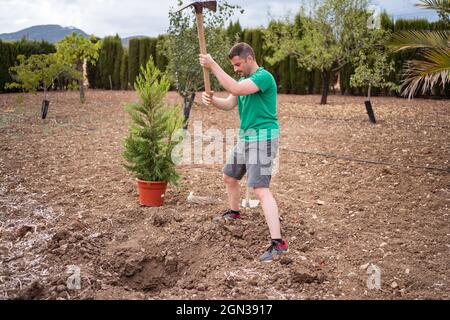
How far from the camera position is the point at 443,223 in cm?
434

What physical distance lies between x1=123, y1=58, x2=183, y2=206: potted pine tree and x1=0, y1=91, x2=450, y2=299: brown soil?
0.26 metres

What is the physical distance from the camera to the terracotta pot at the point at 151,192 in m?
4.72

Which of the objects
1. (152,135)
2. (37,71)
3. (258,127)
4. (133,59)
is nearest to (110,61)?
(133,59)

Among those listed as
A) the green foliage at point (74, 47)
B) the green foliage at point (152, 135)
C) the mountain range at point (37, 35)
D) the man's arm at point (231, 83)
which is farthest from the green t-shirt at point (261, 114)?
the mountain range at point (37, 35)

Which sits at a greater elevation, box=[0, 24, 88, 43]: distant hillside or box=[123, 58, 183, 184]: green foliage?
box=[0, 24, 88, 43]: distant hillside

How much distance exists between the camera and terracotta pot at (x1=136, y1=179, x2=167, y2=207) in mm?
4723

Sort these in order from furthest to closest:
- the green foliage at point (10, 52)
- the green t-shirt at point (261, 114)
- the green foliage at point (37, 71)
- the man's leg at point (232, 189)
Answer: the green foliage at point (10, 52) → the green foliage at point (37, 71) → the man's leg at point (232, 189) → the green t-shirt at point (261, 114)

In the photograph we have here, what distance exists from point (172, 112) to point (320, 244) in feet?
6.64

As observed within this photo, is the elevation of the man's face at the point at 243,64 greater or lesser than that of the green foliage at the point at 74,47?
lesser

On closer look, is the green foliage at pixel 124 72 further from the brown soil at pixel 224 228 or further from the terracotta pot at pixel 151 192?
the terracotta pot at pixel 151 192

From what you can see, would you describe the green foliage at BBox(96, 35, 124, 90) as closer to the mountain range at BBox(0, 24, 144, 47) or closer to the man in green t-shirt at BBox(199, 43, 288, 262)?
the mountain range at BBox(0, 24, 144, 47)

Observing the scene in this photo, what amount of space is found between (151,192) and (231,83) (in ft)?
5.99

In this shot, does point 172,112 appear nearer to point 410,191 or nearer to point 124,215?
point 124,215

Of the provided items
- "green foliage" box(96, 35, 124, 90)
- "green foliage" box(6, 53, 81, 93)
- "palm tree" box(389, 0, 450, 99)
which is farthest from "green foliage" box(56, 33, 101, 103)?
"palm tree" box(389, 0, 450, 99)
